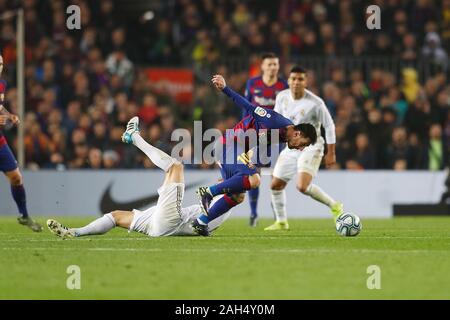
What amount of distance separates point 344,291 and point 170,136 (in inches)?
483

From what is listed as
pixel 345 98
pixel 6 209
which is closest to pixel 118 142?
pixel 6 209

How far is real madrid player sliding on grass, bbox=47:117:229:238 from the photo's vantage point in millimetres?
11969

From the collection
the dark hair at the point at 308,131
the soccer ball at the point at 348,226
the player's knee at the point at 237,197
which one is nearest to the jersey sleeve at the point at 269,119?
the dark hair at the point at 308,131

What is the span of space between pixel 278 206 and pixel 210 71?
8.10 metres

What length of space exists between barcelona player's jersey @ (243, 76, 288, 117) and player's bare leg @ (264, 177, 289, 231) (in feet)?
3.49

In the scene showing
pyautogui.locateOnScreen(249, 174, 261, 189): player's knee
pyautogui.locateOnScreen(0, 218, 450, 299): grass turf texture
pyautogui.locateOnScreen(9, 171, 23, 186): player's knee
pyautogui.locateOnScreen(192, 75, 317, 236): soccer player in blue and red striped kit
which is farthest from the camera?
pyautogui.locateOnScreen(9, 171, 23, 186): player's knee

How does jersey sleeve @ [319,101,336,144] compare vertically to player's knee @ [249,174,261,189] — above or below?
above

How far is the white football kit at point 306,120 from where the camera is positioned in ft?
49.3

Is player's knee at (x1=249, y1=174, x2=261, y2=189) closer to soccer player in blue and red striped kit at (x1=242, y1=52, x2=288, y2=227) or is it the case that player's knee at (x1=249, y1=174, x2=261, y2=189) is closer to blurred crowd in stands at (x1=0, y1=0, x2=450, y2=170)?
soccer player in blue and red striped kit at (x1=242, y1=52, x2=288, y2=227)

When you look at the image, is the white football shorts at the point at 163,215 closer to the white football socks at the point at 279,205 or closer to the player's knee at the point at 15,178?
the player's knee at the point at 15,178

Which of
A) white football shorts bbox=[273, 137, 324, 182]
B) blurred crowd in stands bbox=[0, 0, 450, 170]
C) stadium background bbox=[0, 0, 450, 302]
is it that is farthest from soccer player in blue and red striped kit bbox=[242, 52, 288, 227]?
blurred crowd in stands bbox=[0, 0, 450, 170]

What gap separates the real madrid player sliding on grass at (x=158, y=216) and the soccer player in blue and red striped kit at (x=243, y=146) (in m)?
0.30

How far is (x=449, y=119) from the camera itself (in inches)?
848

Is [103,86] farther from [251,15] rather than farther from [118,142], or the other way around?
[251,15]
